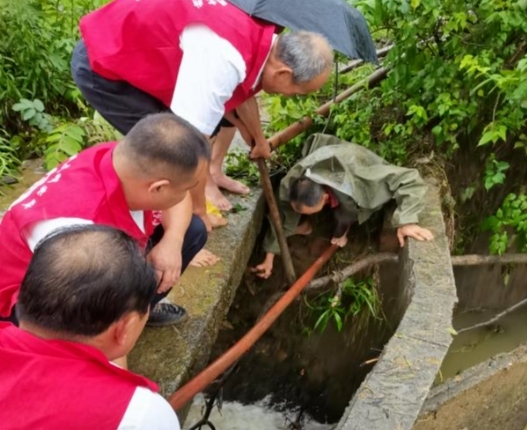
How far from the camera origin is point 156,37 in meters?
2.73

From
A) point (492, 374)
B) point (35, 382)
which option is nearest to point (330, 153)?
point (492, 374)

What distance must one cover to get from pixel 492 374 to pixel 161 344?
7.14 feet

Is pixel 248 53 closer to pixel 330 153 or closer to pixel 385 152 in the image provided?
pixel 330 153

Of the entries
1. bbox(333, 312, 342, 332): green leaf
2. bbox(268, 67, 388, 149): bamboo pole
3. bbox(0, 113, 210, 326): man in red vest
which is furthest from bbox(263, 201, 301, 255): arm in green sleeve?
bbox(0, 113, 210, 326): man in red vest

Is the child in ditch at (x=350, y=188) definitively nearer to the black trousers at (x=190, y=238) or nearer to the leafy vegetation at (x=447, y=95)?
the leafy vegetation at (x=447, y=95)

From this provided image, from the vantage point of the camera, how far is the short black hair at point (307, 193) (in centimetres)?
386

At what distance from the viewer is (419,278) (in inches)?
135

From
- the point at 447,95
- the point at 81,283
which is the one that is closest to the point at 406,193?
the point at 447,95

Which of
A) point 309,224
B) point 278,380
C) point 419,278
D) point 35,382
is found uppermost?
point 35,382

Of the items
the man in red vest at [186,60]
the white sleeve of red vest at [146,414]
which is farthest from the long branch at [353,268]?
the white sleeve of red vest at [146,414]

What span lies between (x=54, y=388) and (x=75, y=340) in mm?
122

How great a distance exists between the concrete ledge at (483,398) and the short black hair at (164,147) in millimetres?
2222

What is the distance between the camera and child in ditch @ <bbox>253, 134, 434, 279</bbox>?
3.81m

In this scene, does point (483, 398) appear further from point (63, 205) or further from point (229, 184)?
point (63, 205)
